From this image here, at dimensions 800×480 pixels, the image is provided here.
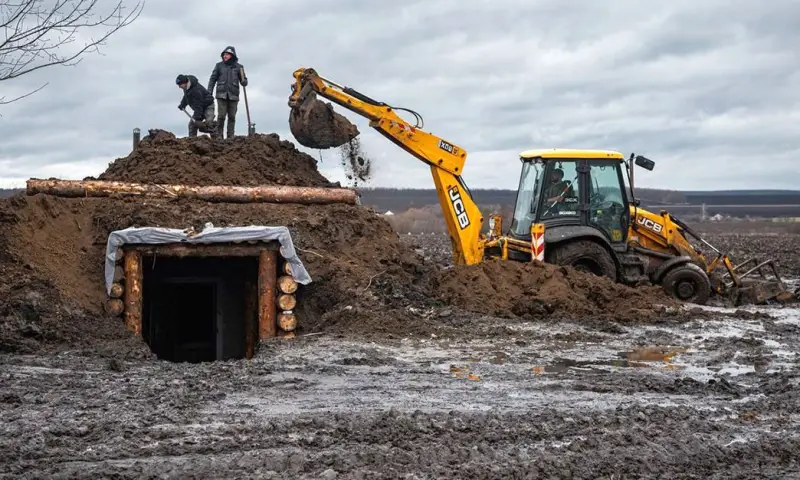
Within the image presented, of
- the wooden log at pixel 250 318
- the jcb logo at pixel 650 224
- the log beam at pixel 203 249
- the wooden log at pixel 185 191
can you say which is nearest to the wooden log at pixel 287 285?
the log beam at pixel 203 249

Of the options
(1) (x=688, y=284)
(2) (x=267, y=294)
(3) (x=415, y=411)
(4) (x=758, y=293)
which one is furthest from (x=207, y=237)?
(4) (x=758, y=293)

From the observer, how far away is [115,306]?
553 inches

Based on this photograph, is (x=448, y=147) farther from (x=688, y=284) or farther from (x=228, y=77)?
(x=688, y=284)

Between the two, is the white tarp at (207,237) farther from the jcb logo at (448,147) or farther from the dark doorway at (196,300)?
the jcb logo at (448,147)

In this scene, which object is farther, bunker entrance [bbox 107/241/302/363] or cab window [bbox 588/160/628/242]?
cab window [bbox 588/160/628/242]

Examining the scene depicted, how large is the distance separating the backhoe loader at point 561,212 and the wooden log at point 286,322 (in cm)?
378

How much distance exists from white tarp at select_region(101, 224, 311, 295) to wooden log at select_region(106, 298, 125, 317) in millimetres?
125

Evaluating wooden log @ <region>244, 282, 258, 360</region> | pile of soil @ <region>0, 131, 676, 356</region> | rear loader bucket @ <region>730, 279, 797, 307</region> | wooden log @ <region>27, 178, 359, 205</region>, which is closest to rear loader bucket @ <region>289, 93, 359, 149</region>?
pile of soil @ <region>0, 131, 676, 356</region>

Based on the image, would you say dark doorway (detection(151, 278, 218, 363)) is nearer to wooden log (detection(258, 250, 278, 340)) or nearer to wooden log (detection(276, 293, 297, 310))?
wooden log (detection(258, 250, 278, 340))

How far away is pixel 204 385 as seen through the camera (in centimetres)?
971

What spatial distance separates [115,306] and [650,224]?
9.50 meters

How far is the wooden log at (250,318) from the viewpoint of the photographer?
614 inches

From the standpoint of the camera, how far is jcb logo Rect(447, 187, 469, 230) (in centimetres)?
1784

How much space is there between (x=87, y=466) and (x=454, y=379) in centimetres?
461
